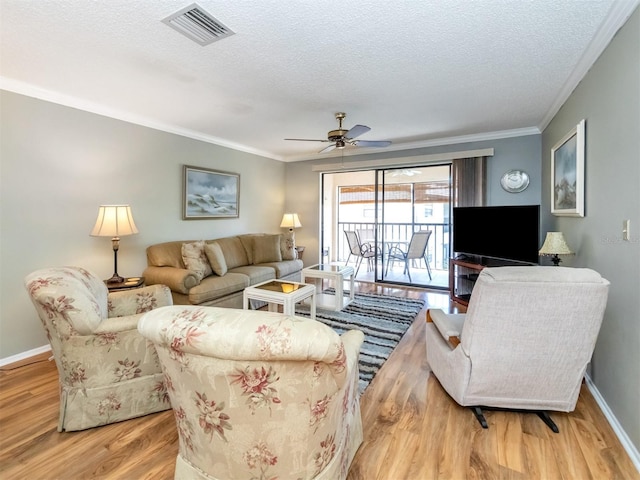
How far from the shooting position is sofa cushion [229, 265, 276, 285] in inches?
158

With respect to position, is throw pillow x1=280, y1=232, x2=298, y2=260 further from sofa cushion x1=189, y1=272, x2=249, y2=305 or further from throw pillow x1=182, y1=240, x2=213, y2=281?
throw pillow x1=182, y1=240, x2=213, y2=281

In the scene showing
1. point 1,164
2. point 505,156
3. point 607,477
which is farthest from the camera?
point 505,156

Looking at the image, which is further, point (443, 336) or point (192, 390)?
point (443, 336)

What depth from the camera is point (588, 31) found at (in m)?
1.97

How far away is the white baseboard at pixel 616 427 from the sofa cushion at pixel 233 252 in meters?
3.81

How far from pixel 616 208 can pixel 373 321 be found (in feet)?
7.52

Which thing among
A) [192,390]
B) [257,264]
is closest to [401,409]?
[192,390]

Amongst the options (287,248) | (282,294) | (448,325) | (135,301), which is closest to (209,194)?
(287,248)

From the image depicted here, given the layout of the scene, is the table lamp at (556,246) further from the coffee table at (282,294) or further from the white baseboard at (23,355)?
the white baseboard at (23,355)

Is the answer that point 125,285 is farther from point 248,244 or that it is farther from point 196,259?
point 248,244

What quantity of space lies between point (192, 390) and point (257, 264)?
11.7ft

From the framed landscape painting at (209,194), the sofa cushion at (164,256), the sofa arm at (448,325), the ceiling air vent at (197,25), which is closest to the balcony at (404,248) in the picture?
the framed landscape painting at (209,194)

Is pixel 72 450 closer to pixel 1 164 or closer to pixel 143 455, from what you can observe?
pixel 143 455

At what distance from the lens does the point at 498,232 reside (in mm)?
3801
